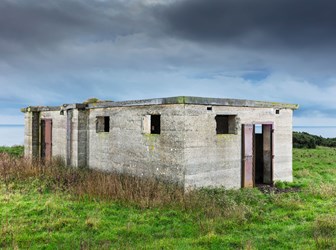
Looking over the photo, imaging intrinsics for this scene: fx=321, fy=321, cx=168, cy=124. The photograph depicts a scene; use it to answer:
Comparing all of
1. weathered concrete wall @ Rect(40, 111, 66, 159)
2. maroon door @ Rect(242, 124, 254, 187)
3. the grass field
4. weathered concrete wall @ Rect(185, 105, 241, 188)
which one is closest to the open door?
maroon door @ Rect(242, 124, 254, 187)

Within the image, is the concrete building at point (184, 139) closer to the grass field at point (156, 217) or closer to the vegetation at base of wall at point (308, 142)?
the grass field at point (156, 217)

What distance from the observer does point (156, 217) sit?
7895mm

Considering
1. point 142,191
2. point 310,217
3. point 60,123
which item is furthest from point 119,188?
point 60,123

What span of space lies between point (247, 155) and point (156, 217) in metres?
5.07

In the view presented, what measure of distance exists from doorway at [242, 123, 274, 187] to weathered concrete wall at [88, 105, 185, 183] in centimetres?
298

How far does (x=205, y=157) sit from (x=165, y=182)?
1.51m

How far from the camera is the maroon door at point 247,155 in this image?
1154cm

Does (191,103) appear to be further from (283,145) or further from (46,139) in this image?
(46,139)

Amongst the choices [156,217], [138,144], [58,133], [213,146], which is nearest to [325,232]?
[156,217]

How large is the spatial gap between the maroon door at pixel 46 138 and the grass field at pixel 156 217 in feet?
19.7

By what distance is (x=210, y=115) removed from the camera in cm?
1047

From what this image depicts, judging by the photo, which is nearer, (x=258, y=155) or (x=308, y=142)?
(x=258, y=155)

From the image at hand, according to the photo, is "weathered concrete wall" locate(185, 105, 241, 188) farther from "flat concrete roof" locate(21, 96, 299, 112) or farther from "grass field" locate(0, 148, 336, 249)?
"grass field" locate(0, 148, 336, 249)

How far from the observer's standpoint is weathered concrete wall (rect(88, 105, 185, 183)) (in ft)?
32.3
